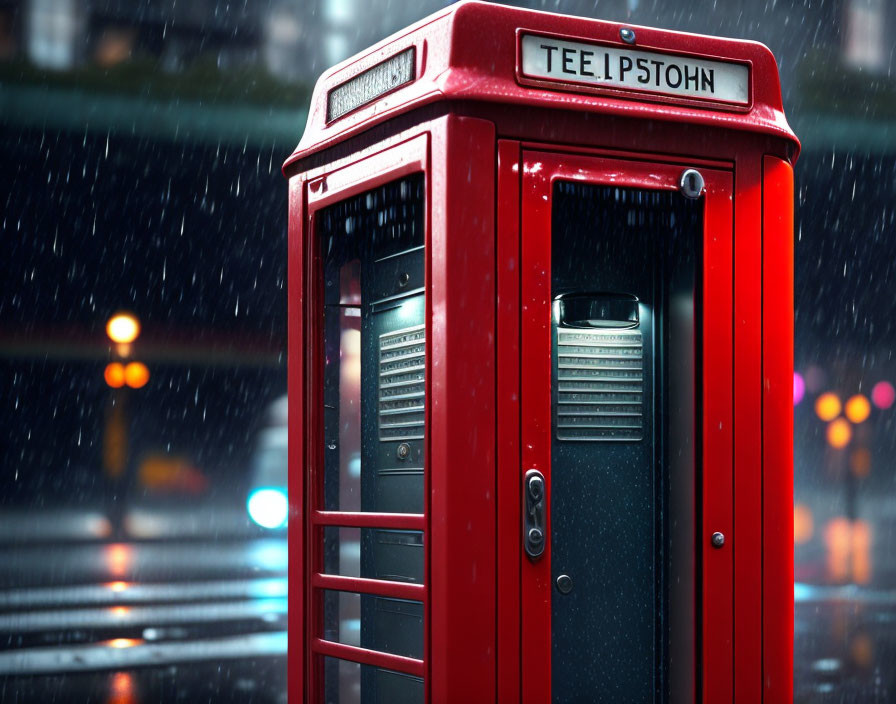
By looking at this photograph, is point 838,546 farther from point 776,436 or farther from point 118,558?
point 776,436

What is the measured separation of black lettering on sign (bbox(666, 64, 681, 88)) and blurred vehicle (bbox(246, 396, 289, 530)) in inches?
770

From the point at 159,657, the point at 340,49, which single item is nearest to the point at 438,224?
the point at 159,657

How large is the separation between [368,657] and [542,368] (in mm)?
1086

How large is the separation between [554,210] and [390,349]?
728 millimetres

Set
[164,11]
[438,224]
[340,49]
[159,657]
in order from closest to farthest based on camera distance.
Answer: [438,224] < [159,657] < [340,49] < [164,11]

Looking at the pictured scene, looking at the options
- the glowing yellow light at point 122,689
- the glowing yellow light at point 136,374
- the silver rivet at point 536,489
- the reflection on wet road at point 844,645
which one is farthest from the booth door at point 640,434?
the glowing yellow light at point 136,374

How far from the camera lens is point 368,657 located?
3.64 meters

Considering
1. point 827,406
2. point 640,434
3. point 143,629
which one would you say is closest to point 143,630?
point 143,629

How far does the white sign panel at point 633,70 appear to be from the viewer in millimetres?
3461

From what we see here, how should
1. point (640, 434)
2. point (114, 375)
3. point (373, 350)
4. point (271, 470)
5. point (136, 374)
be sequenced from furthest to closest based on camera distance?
point (114, 375) → point (136, 374) → point (271, 470) → point (373, 350) → point (640, 434)

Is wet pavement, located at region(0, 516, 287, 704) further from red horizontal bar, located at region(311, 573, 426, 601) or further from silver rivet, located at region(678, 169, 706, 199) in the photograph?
silver rivet, located at region(678, 169, 706, 199)

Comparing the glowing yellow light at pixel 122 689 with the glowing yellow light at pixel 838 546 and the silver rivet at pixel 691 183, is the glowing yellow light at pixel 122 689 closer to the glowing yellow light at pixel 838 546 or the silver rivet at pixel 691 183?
the silver rivet at pixel 691 183

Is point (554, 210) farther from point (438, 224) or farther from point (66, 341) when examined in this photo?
point (66, 341)

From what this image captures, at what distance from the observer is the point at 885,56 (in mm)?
13328
